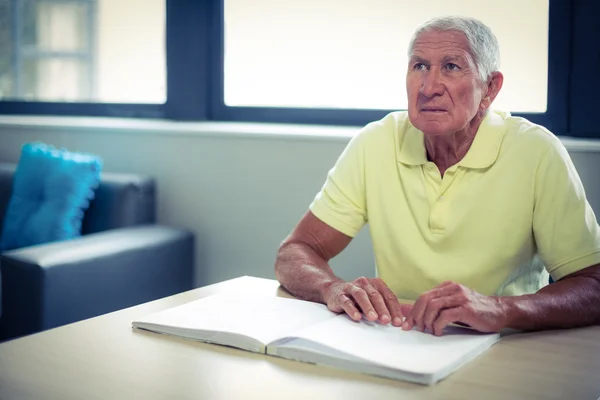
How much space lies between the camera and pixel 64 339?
132 centimetres

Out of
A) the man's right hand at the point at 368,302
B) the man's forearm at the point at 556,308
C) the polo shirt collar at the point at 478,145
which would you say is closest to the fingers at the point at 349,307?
the man's right hand at the point at 368,302

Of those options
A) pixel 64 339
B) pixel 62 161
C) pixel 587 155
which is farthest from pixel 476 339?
pixel 62 161

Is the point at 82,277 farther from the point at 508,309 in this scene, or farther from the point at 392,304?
the point at 508,309

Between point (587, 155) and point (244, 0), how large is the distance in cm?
160

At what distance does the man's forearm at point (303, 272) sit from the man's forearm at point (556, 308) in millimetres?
367

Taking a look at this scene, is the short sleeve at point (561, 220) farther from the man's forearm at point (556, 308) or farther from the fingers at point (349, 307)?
the fingers at point (349, 307)

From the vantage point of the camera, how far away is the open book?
3.76 ft

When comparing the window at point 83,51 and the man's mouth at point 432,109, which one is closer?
the man's mouth at point 432,109

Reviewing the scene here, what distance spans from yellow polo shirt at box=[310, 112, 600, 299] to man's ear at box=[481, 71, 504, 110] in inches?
1.6

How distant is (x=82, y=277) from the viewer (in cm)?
262

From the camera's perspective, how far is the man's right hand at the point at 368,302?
4.45ft

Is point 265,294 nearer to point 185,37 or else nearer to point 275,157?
point 275,157

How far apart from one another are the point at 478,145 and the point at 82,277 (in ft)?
4.69

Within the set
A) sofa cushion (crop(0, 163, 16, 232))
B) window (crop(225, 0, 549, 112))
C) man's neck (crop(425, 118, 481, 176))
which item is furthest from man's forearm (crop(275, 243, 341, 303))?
sofa cushion (crop(0, 163, 16, 232))
